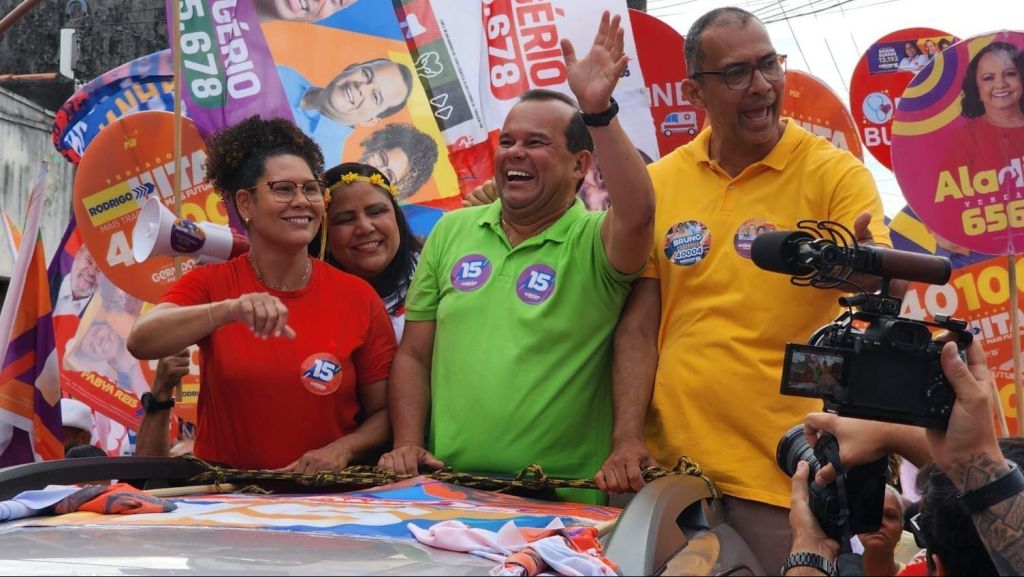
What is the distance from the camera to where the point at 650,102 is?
6.01 metres

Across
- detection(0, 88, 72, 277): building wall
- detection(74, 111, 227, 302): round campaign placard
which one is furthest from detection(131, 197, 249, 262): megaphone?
detection(0, 88, 72, 277): building wall

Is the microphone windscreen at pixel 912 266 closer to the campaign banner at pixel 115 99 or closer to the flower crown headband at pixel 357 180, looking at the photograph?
the flower crown headband at pixel 357 180

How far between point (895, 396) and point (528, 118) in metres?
1.67

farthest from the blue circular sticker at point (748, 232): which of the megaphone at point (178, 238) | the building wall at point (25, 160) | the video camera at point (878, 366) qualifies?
the building wall at point (25, 160)

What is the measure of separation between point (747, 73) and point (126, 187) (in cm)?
430

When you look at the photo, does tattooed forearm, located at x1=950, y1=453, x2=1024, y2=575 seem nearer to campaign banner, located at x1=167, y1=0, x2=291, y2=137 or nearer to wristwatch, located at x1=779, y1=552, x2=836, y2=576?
wristwatch, located at x1=779, y1=552, x2=836, y2=576

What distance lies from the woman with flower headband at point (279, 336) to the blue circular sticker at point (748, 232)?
3.69 ft

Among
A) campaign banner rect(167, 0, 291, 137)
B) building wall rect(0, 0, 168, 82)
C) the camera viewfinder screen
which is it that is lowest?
the camera viewfinder screen

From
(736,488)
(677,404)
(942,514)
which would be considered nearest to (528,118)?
(677,404)

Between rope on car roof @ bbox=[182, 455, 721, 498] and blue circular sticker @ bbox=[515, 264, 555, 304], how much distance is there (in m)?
0.46

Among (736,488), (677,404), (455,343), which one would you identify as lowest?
(736,488)

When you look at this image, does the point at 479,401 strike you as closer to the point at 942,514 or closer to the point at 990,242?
the point at 942,514

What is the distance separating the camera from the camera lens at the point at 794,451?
2545 mm

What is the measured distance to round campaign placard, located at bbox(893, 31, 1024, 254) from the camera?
543cm
